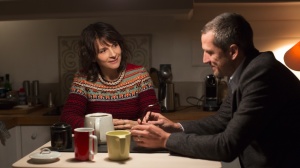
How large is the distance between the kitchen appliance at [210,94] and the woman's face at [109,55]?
36.2 inches

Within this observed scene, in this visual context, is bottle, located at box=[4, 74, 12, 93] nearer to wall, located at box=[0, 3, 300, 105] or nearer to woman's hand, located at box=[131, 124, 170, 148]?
wall, located at box=[0, 3, 300, 105]

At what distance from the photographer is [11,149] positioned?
2.60 meters

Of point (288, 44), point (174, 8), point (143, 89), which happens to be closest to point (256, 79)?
point (143, 89)

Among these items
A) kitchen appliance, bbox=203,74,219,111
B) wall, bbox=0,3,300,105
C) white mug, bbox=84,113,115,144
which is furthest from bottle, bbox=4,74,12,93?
white mug, bbox=84,113,115,144

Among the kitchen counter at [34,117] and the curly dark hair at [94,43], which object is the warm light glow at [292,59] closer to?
→ the kitchen counter at [34,117]

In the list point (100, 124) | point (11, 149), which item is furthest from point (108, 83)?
point (11, 149)

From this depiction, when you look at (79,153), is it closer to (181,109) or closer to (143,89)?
(143,89)

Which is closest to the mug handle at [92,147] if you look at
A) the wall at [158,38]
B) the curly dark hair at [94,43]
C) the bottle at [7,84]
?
the curly dark hair at [94,43]

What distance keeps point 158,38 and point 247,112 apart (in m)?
1.89

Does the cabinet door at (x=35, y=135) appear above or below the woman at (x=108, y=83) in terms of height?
below

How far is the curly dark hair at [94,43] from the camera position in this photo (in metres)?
2.06

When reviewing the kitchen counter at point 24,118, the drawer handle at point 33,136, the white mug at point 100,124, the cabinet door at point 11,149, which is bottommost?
the cabinet door at point 11,149

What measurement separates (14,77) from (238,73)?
2276 millimetres

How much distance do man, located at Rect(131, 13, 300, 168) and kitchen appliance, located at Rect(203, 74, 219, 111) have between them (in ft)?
4.39
